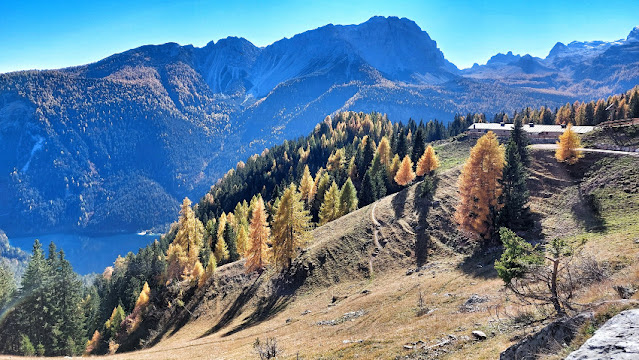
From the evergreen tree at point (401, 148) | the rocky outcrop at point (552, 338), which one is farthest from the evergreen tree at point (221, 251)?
the rocky outcrop at point (552, 338)

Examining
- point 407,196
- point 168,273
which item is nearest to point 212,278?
point 168,273

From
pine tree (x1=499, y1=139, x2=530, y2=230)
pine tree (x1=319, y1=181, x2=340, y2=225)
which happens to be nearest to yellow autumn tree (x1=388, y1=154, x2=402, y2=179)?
pine tree (x1=319, y1=181, x2=340, y2=225)

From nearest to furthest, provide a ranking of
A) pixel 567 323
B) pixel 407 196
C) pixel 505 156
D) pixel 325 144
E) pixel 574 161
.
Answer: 1. pixel 567 323
2. pixel 505 156
3. pixel 574 161
4. pixel 407 196
5. pixel 325 144

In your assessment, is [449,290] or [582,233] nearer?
[449,290]

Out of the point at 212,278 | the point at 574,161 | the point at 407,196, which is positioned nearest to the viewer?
the point at 574,161

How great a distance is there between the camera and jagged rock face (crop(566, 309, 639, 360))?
29.7 ft

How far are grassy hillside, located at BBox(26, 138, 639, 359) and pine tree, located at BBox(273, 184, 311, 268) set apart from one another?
3.43 meters

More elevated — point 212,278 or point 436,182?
point 436,182

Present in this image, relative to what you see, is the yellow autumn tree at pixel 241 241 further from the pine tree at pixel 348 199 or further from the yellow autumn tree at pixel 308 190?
the yellow autumn tree at pixel 308 190

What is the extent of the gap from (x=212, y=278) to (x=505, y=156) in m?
55.1

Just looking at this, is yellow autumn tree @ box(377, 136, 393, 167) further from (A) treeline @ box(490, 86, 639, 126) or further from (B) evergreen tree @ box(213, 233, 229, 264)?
(B) evergreen tree @ box(213, 233, 229, 264)

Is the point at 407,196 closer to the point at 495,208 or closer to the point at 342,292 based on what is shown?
the point at 495,208

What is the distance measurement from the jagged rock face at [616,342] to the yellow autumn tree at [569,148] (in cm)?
5980

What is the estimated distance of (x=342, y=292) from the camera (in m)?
47.5
